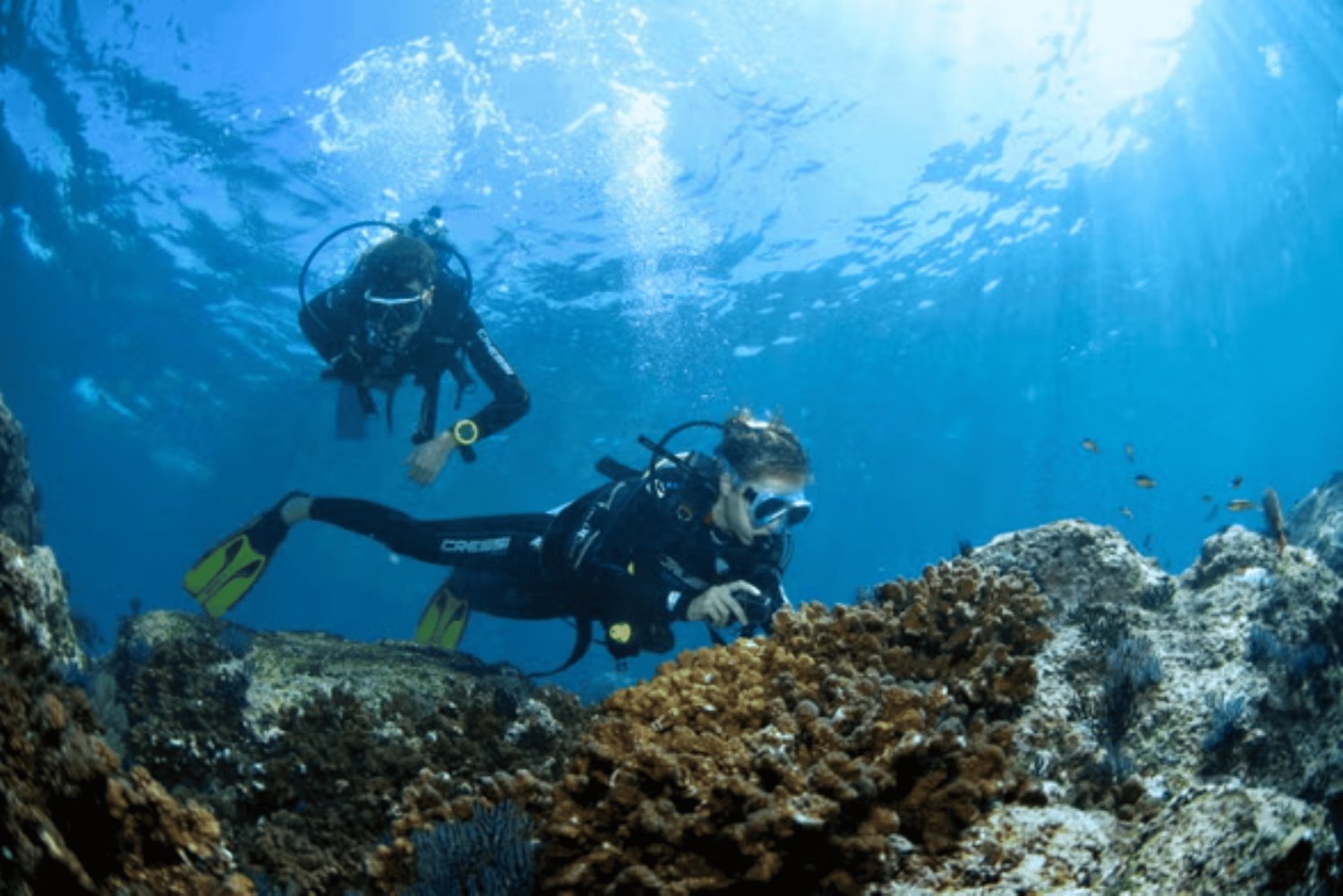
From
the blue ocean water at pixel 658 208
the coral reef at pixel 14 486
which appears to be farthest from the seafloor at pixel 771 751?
the blue ocean water at pixel 658 208

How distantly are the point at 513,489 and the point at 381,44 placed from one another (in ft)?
112

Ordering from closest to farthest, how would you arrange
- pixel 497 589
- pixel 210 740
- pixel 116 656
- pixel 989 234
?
1. pixel 210 740
2. pixel 116 656
3. pixel 497 589
4. pixel 989 234

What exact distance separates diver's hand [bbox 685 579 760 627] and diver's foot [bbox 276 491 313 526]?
445 cm

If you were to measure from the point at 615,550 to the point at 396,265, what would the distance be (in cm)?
446

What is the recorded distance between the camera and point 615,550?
258 inches

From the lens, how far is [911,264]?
27797 millimetres

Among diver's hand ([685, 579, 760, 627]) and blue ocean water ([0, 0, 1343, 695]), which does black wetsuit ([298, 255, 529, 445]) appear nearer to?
diver's hand ([685, 579, 760, 627])

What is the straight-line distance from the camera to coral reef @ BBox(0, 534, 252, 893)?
1.49 metres

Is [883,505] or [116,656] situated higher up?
[883,505]

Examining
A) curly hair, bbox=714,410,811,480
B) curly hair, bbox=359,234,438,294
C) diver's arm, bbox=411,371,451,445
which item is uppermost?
curly hair, bbox=359,234,438,294

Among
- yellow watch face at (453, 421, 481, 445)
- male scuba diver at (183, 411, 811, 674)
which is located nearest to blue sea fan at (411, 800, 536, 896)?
male scuba diver at (183, 411, 811, 674)

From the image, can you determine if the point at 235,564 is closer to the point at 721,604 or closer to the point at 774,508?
the point at 721,604

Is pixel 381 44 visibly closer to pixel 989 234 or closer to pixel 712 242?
pixel 712 242

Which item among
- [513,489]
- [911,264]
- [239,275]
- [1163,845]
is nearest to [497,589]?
[1163,845]
